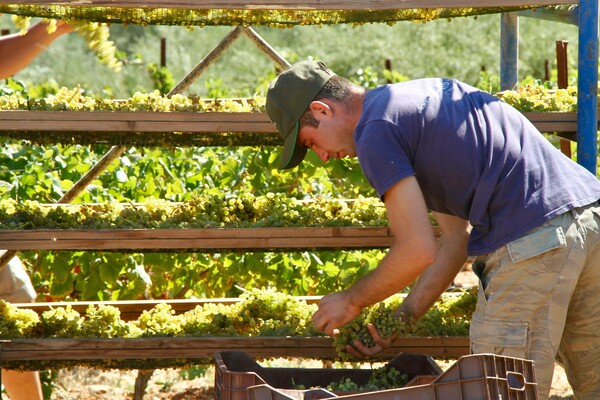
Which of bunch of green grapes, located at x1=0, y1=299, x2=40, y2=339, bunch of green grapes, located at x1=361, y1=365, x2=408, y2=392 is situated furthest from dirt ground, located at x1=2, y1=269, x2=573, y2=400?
bunch of green grapes, located at x1=361, y1=365, x2=408, y2=392

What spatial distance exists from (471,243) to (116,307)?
6.35ft

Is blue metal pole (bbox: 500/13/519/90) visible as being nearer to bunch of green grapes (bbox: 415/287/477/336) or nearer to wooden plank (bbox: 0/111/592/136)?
wooden plank (bbox: 0/111/592/136)

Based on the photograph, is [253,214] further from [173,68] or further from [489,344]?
[173,68]

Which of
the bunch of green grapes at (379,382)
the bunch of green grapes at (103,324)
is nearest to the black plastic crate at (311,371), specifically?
the bunch of green grapes at (379,382)

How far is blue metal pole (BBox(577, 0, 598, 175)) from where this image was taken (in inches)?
140

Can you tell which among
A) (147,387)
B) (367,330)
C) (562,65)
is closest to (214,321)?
(367,330)

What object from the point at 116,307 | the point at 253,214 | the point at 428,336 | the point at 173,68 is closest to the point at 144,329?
the point at 116,307

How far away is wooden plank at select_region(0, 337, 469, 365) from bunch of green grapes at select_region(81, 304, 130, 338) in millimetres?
136

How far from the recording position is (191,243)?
3711mm

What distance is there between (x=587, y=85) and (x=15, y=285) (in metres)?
2.90

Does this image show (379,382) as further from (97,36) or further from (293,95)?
(97,36)

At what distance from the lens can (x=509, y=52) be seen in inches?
188

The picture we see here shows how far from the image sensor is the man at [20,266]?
4.21 meters

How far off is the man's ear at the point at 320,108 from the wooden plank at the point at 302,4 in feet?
1.91
